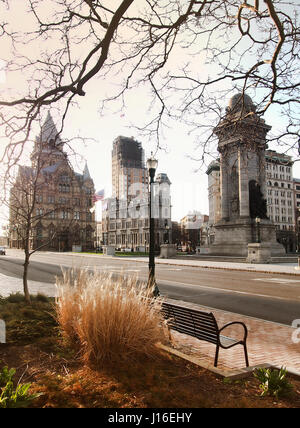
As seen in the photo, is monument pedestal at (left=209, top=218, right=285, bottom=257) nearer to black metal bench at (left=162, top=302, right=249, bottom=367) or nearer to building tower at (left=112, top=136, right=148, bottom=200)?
black metal bench at (left=162, top=302, right=249, bottom=367)

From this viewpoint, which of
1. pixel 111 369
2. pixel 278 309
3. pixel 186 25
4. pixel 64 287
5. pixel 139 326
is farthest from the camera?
pixel 278 309

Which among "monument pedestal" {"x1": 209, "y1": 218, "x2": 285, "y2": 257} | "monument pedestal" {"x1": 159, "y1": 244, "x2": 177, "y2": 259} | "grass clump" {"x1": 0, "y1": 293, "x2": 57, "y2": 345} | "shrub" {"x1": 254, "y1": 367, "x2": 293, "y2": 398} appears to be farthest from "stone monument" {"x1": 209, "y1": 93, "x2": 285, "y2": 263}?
"shrub" {"x1": 254, "y1": 367, "x2": 293, "y2": 398}

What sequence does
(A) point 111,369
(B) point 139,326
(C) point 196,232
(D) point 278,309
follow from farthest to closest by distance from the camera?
(C) point 196,232 < (D) point 278,309 < (B) point 139,326 < (A) point 111,369

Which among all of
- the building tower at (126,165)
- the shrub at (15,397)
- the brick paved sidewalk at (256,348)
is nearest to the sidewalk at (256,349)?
the brick paved sidewalk at (256,348)

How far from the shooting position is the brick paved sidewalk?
228 inches

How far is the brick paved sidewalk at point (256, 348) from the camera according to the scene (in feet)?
19.0

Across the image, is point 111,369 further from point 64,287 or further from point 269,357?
point 269,357

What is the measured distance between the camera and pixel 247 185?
4078cm

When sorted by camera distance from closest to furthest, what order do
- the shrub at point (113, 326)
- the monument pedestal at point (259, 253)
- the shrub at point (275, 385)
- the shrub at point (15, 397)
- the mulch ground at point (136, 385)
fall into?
the shrub at point (15, 397) < the mulch ground at point (136, 385) < the shrub at point (275, 385) < the shrub at point (113, 326) < the monument pedestal at point (259, 253)

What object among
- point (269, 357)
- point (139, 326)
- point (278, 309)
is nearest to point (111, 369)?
point (139, 326)

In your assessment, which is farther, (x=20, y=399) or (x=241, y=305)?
(x=241, y=305)

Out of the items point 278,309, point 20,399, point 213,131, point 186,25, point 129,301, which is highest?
point 186,25

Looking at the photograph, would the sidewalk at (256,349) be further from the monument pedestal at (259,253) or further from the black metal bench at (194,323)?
the monument pedestal at (259,253)
